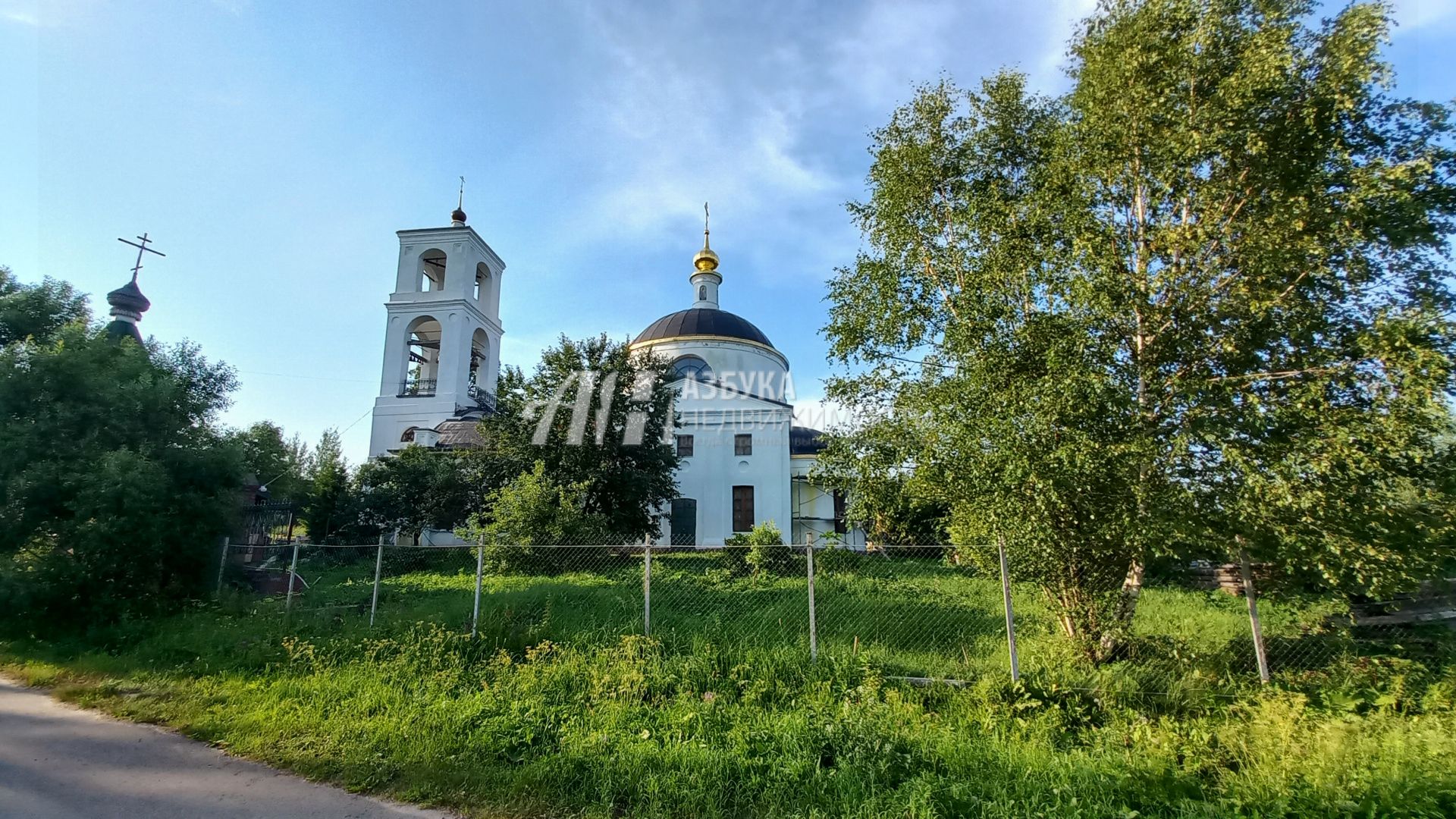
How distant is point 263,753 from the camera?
4785 millimetres

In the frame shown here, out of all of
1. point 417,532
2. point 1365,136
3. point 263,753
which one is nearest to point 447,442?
point 417,532

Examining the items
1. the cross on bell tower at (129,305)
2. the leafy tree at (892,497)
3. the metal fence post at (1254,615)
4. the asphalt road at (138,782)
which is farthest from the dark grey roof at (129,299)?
the metal fence post at (1254,615)

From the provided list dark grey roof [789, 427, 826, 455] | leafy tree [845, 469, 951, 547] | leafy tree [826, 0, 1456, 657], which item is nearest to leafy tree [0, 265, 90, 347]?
leafy tree [845, 469, 951, 547]

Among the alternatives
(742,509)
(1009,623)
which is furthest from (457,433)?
(1009,623)

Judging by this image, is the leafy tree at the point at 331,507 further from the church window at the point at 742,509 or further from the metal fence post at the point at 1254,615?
the metal fence post at the point at 1254,615

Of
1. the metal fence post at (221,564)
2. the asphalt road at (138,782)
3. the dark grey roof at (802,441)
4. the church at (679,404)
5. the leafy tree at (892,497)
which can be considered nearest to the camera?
the asphalt road at (138,782)

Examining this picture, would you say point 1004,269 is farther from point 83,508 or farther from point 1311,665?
point 83,508

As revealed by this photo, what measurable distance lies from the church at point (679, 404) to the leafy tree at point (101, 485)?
1360 centimetres

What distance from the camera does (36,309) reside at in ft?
43.9

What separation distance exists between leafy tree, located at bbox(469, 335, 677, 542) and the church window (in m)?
5.79

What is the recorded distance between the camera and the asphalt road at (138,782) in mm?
3928

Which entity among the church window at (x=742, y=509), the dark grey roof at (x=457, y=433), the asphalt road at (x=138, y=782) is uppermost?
the dark grey roof at (x=457, y=433)

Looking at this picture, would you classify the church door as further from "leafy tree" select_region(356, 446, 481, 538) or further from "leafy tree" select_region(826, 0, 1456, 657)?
"leafy tree" select_region(826, 0, 1456, 657)

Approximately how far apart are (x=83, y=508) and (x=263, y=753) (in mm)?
6066
